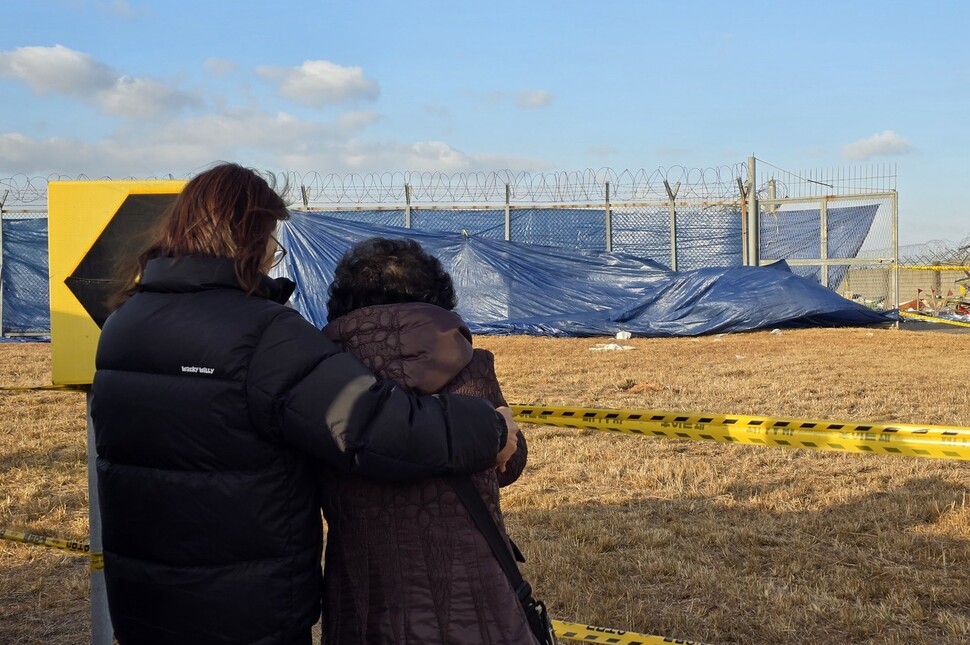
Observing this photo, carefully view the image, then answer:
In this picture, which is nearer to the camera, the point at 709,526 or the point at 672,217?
the point at 709,526

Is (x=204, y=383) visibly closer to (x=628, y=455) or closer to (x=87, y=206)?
(x=87, y=206)

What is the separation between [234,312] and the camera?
5.84 feet

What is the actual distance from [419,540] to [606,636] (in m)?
1.60

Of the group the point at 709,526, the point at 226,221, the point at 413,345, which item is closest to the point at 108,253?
the point at 226,221

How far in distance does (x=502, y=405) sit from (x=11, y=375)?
10899mm

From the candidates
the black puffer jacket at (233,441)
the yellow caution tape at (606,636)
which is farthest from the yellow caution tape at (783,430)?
the black puffer jacket at (233,441)

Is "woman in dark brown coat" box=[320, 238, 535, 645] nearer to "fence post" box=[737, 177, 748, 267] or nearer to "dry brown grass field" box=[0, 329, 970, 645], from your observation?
"dry brown grass field" box=[0, 329, 970, 645]

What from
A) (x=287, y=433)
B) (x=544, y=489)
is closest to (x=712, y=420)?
(x=287, y=433)

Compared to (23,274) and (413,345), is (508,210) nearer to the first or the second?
(23,274)

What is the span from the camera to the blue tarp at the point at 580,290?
16047mm

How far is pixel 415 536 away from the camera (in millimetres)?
1806

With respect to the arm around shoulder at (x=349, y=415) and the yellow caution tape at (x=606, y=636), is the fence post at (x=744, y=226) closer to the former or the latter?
the yellow caution tape at (x=606, y=636)

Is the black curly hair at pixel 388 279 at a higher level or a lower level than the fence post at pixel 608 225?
lower

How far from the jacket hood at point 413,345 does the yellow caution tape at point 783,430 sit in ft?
3.94
